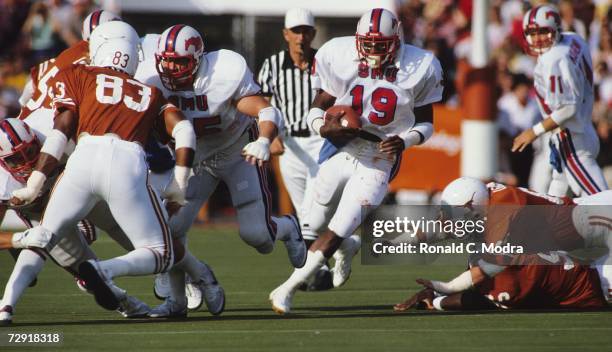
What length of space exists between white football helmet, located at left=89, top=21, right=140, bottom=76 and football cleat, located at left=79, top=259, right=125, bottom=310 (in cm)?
120

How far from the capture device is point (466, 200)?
21.5 feet

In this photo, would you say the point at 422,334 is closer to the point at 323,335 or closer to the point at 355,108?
the point at 323,335

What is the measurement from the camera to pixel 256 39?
14.9m

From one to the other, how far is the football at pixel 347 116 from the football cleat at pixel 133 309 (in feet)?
5.02

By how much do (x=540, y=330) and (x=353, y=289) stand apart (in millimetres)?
2298

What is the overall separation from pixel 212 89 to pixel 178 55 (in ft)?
1.17

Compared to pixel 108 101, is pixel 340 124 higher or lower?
lower

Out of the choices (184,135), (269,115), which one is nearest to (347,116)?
(269,115)

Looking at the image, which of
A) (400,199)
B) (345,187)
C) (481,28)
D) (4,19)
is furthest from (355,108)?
(4,19)

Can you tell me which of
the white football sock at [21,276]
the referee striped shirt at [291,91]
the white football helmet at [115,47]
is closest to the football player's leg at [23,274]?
the white football sock at [21,276]

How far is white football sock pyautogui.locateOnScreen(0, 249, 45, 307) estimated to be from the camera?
6.25 metres

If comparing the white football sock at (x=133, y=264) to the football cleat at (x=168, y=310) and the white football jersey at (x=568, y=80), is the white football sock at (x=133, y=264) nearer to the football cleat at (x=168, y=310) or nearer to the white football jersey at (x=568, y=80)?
the football cleat at (x=168, y=310)

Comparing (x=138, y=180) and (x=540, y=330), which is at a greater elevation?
(x=138, y=180)

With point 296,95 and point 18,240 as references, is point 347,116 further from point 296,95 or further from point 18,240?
point 296,95
